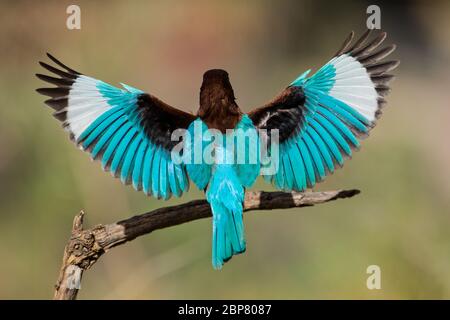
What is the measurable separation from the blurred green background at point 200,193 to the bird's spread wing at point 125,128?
2.92 feet

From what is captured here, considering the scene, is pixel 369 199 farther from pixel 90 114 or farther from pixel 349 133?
pixel 90 114

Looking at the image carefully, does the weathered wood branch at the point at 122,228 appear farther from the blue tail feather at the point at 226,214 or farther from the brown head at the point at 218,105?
the brown head at the point at 218,105

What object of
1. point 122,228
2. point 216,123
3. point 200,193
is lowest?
point 122,228

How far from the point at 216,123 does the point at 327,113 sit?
1.55ft

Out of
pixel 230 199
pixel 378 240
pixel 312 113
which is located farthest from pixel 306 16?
pixel 230 199

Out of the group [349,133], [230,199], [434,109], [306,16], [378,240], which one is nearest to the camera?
[230,199]

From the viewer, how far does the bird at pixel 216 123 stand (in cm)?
327

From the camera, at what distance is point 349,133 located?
10.9 feet

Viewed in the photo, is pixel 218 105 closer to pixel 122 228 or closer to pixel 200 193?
pixel 122 228

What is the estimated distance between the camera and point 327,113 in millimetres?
3379

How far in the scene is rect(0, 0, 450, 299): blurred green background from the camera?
13.4ft

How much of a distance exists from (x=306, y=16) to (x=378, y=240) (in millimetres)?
2222

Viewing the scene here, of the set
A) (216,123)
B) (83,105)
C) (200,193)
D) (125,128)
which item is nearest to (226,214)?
(216,123)

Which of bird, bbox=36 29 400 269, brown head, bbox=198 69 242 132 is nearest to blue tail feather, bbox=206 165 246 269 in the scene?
bird, bbox=36 29 400 269
